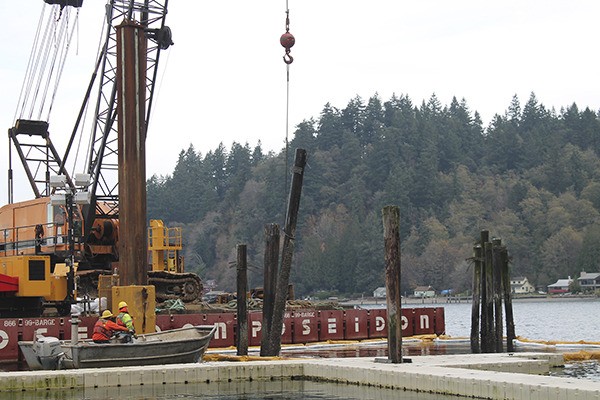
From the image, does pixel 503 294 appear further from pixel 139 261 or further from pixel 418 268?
pixel 418 268

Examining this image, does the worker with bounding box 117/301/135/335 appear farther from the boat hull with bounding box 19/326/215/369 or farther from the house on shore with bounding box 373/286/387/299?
the house on shore with bounding box 373/286/387/299

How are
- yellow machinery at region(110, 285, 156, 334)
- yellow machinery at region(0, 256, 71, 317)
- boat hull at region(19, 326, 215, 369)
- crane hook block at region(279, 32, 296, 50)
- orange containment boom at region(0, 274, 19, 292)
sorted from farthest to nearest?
yellow machinery at region(0, 256, 71, 317) < orange containment boom at region(0, 274, 19, 292) < crane hook block at region(279, 32, 296, 50) < yellow machinery at region(110, 285, 156, 334) < boat hull at region(19, 326, 215, 369)

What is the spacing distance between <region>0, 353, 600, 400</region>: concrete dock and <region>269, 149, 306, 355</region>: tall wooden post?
8.79 ft

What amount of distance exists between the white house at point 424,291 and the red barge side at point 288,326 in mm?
149348

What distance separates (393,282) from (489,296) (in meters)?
10.9

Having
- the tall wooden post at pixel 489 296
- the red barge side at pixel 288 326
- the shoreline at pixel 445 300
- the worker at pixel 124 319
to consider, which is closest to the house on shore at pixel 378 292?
the shoreline at pixel 445 300

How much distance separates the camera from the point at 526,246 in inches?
7461

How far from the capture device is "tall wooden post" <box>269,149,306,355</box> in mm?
29984

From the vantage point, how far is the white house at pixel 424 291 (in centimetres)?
19025

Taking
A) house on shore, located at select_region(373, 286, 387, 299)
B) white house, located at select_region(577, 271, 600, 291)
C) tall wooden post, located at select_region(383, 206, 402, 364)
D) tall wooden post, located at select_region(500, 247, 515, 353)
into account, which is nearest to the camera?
tall wooden post, located at select_region(383, 206, 402, 364)

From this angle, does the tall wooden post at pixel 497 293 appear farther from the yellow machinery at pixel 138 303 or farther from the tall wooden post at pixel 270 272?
the yellow machinery at pixel 138 303

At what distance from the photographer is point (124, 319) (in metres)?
27.3

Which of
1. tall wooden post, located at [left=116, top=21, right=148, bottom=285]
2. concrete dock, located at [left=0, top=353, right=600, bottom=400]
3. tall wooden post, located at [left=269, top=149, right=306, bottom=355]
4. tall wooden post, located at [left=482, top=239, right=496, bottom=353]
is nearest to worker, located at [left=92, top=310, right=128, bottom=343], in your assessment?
concrete dock, located at [left=0, top=353, right=600, bottom=400]

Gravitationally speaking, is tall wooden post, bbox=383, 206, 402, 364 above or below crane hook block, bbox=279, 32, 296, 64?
below
